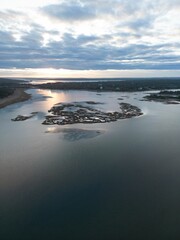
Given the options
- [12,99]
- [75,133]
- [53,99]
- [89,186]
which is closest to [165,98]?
[53,99]

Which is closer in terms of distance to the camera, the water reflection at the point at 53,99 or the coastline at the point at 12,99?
the coastline at the point at 12,99

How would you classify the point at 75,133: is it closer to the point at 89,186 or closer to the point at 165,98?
the point at 89,186

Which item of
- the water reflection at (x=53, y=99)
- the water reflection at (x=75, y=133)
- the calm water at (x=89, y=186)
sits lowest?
the water reflection at (x=53, y=99)

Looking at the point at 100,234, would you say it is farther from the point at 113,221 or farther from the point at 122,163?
the point at 122,163

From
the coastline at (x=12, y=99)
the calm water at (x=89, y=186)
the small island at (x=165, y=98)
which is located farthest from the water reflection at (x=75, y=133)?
the small island at (x=165, y=98)

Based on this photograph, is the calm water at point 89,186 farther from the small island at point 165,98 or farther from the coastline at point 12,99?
the small island at point 165,98

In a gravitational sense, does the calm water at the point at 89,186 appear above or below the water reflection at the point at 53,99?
above

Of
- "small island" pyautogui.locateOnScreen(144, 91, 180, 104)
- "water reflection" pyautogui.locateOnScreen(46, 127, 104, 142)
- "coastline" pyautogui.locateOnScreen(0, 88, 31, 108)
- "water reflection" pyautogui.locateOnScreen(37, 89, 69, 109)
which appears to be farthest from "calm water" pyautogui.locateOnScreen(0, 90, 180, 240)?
"small island" pyautogui.locateOnScreen(144, 91, 180, 104)

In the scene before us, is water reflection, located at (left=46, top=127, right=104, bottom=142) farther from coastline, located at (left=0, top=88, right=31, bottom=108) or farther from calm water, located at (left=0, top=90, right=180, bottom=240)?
coastline, located at (left=0, top=88, right=31, bottom=108)
